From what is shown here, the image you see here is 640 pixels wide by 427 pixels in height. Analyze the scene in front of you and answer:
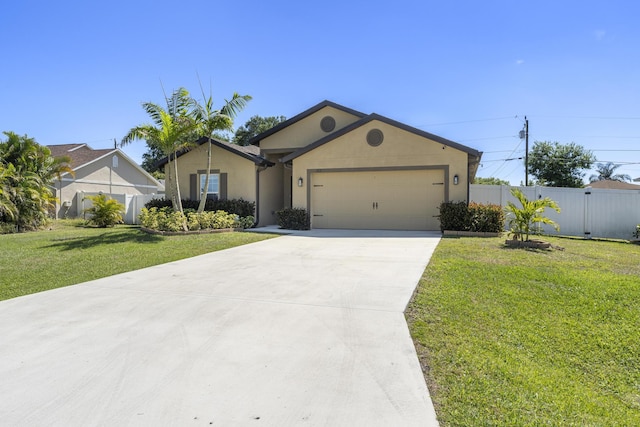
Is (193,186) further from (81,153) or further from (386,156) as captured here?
(81,153)

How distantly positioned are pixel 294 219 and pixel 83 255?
7451 mm

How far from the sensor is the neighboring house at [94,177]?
70.9ft

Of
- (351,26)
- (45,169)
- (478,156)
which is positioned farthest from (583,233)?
(45,169)

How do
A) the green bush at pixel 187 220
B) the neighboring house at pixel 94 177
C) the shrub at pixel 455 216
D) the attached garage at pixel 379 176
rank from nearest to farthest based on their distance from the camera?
the shrub at pixel 455 216 < the green bush at pixel 187 220 < the attached garage at pixel 379 176 < the neighboring house at pixel 94 177

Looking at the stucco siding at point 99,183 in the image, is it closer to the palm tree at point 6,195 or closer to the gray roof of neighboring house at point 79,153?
the gray roof of neighboring house at point 79,153

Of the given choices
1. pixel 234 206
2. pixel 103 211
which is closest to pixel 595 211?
pixel 234 206

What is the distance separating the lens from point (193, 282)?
559cm

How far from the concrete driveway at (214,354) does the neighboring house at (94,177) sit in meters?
20.1

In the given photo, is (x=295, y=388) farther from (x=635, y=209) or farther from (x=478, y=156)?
(x=635, y=209)

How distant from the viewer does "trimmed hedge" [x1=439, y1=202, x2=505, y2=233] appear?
1134cm

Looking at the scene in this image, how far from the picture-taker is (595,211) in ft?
41.7

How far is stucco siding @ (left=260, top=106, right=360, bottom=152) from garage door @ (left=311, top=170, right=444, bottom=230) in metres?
2.96

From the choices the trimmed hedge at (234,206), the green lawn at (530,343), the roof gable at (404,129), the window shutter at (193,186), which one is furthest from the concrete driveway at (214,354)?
the window shutter at (193,186)

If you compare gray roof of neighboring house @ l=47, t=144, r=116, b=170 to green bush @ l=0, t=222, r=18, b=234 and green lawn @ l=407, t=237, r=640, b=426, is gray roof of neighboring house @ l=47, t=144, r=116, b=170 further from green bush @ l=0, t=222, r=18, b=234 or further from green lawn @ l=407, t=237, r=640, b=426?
green lawn @ l=407, t=237, r=640, b=426
